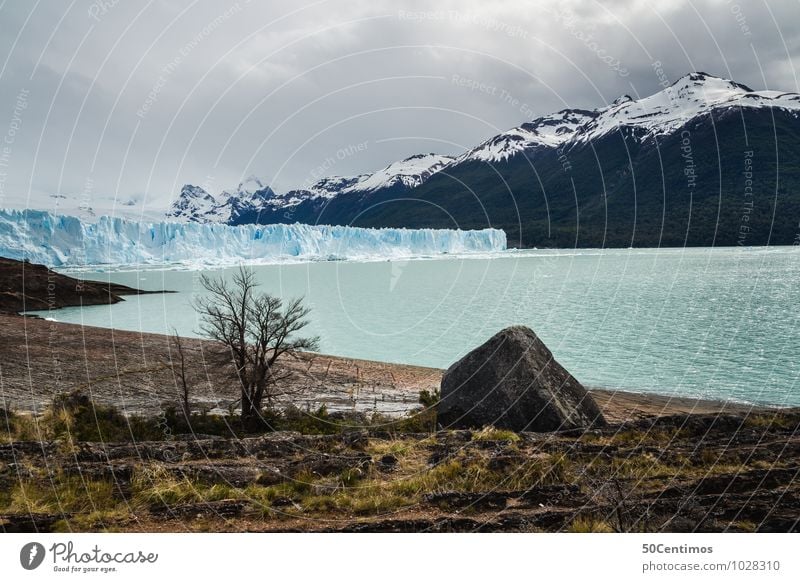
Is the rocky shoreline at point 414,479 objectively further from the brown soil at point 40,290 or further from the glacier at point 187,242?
the glacier at point 187,242

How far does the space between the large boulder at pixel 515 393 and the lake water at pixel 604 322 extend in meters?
12.1

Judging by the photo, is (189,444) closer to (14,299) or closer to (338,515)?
(338,515)

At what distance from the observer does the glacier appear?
107m

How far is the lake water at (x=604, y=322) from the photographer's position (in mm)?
26156

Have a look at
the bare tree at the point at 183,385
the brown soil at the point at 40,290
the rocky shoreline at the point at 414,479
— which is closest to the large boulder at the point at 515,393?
the rocky shoreline at the point at 414,479

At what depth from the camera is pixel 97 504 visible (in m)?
7.21

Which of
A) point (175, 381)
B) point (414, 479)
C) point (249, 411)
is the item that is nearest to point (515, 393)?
point (414, 479)

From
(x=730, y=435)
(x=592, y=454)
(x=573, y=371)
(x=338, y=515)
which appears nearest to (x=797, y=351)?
(x=573, y=371)

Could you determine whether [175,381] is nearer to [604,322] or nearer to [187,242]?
[604,322]

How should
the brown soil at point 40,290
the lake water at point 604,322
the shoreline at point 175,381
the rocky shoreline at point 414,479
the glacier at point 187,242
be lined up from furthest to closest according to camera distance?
the glacier at point 187,242 → the brown soil at point 40,290 → the lake water at point 604,322 → the shoreline at point 175,381 → the rocky shoreline at point 414,479

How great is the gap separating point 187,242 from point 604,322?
112 m

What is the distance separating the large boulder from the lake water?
478 inches

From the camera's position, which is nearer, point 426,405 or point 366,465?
point 366,465

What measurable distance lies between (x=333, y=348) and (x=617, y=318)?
24.7m
